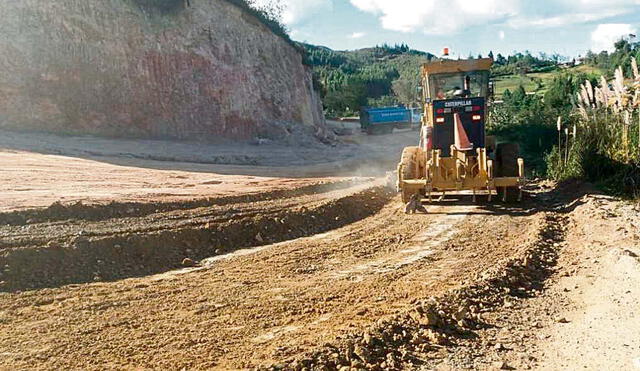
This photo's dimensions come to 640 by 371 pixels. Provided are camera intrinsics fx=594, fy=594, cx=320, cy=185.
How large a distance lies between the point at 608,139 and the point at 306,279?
918cm

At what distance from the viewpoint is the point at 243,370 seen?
4582 millimetres

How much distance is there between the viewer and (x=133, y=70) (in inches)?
991

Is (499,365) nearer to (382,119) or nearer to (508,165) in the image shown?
(508,165)

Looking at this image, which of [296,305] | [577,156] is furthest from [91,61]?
[296,305]

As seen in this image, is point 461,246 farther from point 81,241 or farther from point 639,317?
point 81,241

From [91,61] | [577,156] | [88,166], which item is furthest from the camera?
[91,61]

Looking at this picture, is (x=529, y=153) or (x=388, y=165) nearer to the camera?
(x=529, y=153)

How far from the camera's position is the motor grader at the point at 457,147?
12.3 meters

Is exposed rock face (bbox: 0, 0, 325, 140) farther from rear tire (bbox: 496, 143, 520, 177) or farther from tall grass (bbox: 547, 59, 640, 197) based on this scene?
tall grass (bbox: 547, 59, 640, 197)

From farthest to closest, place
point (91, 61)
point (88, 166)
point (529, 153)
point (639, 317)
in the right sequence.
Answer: point (91, 61) < point (529, 153) < point (88, 166) < point (639, 317)

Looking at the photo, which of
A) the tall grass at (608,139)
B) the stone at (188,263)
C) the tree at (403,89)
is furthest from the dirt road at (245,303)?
the tree at (403,89)

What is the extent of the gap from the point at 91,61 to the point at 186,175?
985cm

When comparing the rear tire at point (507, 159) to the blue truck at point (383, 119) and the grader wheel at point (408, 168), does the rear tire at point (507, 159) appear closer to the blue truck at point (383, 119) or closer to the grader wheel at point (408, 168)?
the grader wheel at point (408, 168)

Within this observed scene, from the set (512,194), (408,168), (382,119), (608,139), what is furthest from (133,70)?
(382,119)
